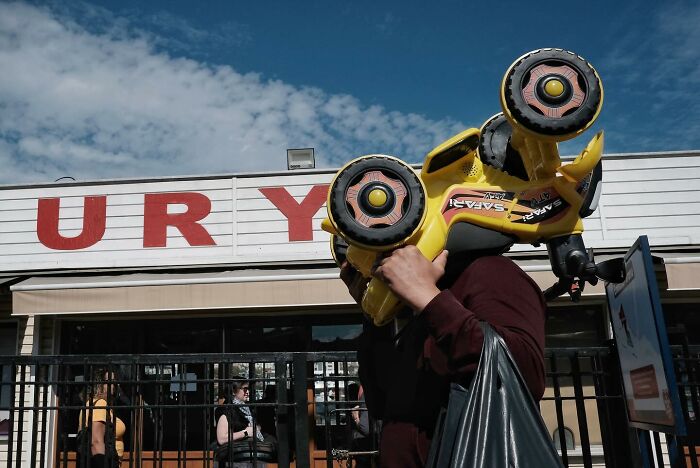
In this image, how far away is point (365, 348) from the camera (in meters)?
1.97

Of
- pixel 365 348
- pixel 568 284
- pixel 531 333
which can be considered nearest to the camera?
pixel 531 333

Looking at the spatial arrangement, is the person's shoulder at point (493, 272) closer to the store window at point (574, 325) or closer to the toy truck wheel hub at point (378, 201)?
the toy truck wheel hub at point (378, 201)

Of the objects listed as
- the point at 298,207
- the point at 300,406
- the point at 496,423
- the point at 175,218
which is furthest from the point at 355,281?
the point at 175,218

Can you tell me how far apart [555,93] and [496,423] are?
30.0 inches

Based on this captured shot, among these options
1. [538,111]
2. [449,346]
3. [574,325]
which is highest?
[574,325]

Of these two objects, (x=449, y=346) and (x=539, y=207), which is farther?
(x=539, y=207)

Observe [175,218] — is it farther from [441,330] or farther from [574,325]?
[441,330]

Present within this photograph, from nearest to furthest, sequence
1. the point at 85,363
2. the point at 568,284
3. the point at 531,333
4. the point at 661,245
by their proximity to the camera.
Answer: the point at 531,333
the point at 568,284
the point at 85,363
the point at 661,245

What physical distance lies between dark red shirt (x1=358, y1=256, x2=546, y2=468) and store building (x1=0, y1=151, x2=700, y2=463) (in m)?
5.69

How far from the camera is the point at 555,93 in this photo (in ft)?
4.74

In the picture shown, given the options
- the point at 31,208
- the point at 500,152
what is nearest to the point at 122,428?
the point at 31,208

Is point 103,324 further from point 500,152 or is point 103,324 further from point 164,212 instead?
point 500,152

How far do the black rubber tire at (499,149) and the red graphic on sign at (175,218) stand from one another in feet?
21.6

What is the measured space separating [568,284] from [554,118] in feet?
1.58
